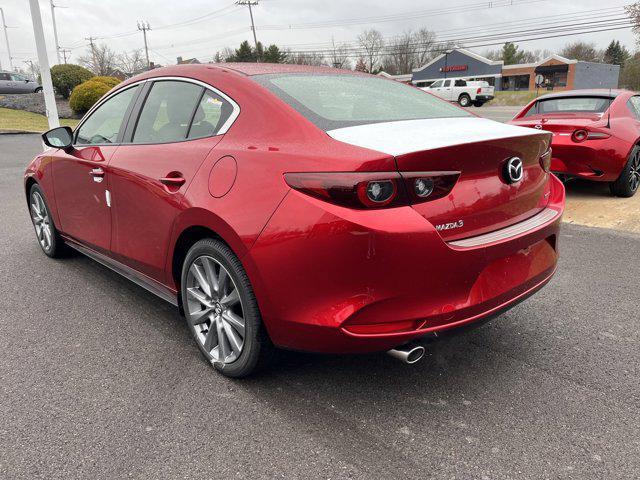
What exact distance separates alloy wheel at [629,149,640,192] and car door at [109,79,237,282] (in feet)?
19.3

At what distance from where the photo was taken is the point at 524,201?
2471mm

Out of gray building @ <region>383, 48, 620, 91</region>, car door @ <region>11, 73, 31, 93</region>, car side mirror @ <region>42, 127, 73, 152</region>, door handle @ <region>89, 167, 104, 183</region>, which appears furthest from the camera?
gray building @ <region>383, 48, 620, 91</region>

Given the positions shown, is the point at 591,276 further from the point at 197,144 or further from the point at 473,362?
the point at 197,144

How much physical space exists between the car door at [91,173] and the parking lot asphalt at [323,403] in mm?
615

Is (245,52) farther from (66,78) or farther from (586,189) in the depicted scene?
(586,189)

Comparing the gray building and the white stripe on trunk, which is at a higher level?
the gray building

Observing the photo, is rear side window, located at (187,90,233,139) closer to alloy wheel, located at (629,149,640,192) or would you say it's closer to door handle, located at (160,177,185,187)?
door handle, located at (160,177,185,187)

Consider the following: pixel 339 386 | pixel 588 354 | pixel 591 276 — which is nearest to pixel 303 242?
pixel 339 386

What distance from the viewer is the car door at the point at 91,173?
11.2 feet

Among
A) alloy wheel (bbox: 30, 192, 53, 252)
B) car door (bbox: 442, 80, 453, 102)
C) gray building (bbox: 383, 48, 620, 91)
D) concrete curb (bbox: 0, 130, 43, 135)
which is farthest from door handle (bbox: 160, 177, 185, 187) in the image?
gray building (bbox: 383, 48, 620, 91)

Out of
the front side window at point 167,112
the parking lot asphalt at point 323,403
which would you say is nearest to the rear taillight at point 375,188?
the parking lot asphalt at point 323,403

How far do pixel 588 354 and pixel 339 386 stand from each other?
4.75 feet

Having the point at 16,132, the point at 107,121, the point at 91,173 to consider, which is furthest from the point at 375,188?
the point at 16,132

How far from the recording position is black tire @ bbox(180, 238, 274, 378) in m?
2.38
